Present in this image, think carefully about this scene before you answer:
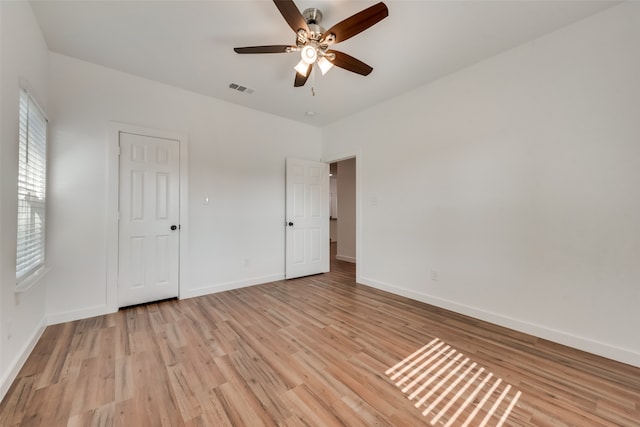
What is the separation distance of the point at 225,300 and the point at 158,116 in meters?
2.59

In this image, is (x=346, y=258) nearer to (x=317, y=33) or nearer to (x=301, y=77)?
(x=301, y=77)

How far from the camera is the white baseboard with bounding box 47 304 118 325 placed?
2.67 metres

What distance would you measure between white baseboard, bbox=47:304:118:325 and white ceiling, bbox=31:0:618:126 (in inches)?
110

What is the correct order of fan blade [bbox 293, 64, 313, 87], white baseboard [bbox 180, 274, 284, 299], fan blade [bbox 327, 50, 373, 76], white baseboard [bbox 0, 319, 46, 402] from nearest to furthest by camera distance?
1. white baseboard [bbox 0, 319, 46, 402]
2. fan blade [bbox 327, 50, 373, 76]
3. fan blade [bbox 293, 64, 313, 87]
4. white baseboard [bbox 180, 274, 284, 299]

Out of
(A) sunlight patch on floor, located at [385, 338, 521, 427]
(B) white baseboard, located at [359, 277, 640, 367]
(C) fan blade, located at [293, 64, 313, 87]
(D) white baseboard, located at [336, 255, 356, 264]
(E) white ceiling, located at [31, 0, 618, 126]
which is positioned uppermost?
(E) white ceiling, located at [31, 0, 618, 126]

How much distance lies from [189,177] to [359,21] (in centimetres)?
286

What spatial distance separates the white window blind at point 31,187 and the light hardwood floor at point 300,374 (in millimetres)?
802

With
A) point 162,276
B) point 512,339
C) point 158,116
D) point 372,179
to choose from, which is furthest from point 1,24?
point 512,339

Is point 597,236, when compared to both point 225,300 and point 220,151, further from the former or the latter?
point 220,151

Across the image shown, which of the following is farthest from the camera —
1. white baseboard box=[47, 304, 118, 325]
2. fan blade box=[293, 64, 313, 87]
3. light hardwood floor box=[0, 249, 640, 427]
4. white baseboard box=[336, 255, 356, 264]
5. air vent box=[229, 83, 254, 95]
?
white baseboard box=[336, 255, 356, 264]

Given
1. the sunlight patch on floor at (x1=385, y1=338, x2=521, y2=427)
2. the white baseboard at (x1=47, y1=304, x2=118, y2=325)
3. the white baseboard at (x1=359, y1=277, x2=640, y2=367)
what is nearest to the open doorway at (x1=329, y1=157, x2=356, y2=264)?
the white baseboard at (x1=359, y1=277, x2=640, y2=367)

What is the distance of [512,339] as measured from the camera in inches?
94.3

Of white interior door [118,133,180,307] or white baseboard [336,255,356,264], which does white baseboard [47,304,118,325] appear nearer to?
white interior door [118,133,180,307]

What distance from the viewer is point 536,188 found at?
8.09 feet
